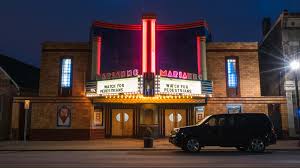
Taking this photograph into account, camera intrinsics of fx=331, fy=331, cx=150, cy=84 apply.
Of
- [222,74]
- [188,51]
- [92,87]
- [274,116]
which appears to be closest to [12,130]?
[92,87]

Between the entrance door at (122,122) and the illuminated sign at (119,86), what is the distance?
4913 mm

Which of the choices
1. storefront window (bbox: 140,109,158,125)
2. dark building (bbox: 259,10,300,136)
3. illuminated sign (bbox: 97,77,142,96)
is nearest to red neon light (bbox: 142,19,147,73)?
illuminated sign (bbox: 97,77,142,96)

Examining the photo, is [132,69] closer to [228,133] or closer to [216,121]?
[216,121]

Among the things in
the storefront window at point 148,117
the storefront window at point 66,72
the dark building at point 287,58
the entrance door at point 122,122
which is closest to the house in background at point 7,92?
the storefront window at point 66,72

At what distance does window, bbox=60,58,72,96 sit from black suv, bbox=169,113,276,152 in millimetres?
11030

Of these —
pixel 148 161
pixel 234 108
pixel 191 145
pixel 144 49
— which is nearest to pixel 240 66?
pixel 234 108

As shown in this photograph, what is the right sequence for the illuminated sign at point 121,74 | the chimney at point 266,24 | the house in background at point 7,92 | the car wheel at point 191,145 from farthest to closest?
the chimney at point 266,24, the house in background at point 7,92, the illuminated sign at point 121,74, the car wheel at point 191,145

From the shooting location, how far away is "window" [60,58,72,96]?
24672 millimetres

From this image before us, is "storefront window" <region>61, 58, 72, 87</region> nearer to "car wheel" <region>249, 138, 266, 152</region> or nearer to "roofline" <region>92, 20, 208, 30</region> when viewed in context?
"roofline" <region>92, 20, 208, 30</region>

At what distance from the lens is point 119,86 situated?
21547mm

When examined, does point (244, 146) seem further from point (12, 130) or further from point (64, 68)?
point (12, 130)

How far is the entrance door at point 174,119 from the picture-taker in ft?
88.3

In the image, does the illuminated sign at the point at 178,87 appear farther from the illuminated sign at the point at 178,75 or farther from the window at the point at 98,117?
the window at the point at 98,117

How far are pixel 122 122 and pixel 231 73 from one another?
9468 millimetres
